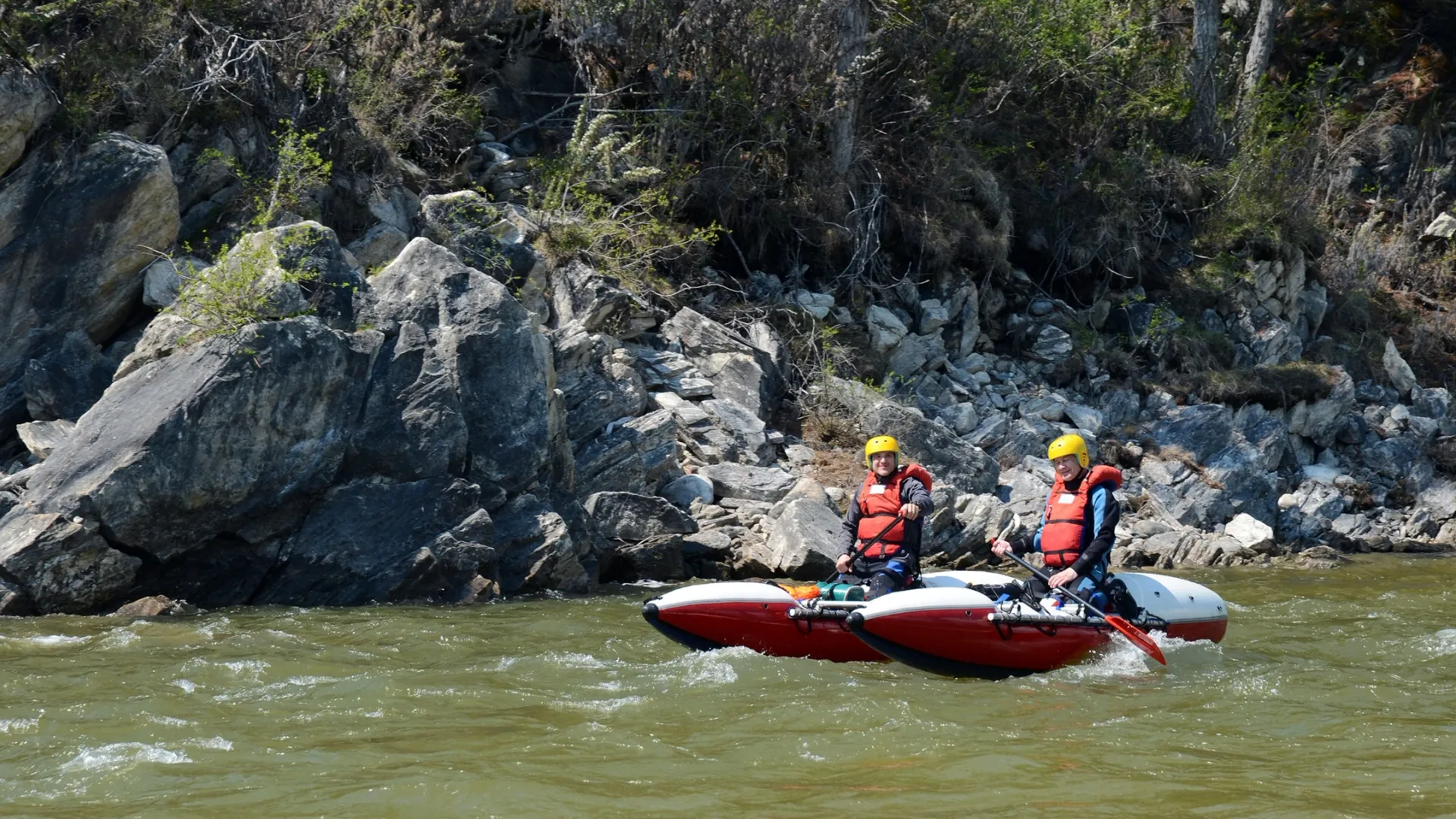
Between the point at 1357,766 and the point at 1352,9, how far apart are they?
2142cm

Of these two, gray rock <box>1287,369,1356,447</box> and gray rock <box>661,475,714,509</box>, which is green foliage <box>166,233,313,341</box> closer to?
gray rock <box>661,475,714,509</box>

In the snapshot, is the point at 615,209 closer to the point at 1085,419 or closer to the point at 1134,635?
the point at 1085,419

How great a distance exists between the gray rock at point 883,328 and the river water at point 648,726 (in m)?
7.32

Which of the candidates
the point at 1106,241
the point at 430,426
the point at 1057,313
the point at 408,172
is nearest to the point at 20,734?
the point at 430,426

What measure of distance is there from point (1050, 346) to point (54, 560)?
1211 cm

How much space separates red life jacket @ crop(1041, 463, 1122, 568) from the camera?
800 centimetres

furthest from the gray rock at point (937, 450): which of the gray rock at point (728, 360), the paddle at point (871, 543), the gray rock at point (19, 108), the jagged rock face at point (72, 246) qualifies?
the gray rock at point (19, 108)

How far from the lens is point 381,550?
9234 mm

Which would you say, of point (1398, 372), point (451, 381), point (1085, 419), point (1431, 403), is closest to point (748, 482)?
point (451, 381)

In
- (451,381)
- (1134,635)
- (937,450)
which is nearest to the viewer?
(1134,635)

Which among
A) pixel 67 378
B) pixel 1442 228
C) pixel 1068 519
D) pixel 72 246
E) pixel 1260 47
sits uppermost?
pixel 1260 47

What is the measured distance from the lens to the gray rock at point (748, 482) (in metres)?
11.7

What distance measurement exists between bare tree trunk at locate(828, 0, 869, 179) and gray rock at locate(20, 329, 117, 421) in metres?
9.16

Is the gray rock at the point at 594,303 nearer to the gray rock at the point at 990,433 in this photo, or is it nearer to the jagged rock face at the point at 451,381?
the jagged rock face at the point at 451,381
